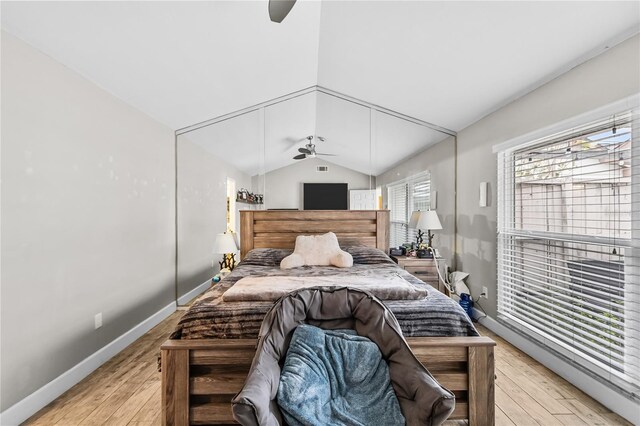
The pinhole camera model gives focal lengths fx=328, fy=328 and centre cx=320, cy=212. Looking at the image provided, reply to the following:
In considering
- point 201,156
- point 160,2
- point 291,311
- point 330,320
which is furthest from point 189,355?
point 201,156

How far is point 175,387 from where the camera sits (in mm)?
1773

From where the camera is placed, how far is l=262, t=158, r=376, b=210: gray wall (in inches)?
156

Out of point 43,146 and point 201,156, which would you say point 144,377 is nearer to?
point 43,146

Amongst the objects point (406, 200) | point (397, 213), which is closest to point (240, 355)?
point (397, 213)

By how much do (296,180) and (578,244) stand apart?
2.80 meters

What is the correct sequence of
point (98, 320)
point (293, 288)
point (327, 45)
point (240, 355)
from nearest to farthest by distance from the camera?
point (240, 355)
point (293, 288)
point (98, 320)
point (327, 45)

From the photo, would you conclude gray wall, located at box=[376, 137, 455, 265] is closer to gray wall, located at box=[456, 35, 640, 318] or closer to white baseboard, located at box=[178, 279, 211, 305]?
gray wall, located at box=[456, 35, 640, 318]

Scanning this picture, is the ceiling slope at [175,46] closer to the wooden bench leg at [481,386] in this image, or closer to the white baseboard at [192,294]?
the white baseboard at [192,294]

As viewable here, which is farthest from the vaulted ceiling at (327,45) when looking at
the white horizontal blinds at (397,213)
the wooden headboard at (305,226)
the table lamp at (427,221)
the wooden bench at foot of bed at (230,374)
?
the wooden bench at foot of bed at (230,374)

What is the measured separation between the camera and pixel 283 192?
157 inches

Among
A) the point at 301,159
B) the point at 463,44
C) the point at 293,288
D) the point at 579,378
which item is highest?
the point at 463,44

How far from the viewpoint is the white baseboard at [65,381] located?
1896 millimetres

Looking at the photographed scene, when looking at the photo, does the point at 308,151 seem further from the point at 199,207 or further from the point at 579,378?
the point at 579,378

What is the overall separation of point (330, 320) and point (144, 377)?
1625mm
